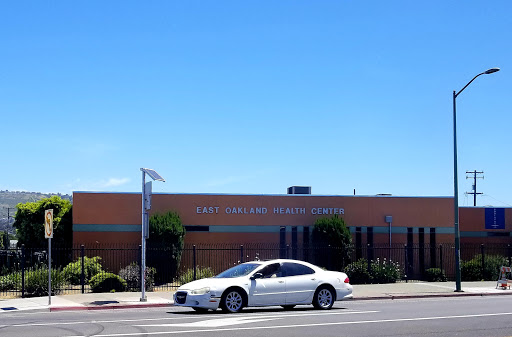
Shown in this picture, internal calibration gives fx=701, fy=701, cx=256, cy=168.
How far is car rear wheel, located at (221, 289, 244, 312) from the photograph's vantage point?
1762cm

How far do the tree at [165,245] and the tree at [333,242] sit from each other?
690 cm

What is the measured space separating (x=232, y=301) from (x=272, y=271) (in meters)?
1.46

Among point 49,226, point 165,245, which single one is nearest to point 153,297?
point 49,226

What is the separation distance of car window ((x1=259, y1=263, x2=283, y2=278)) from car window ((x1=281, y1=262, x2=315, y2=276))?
0.14m

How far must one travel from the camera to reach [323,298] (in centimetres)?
1906

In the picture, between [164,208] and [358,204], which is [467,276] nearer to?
[358,204]

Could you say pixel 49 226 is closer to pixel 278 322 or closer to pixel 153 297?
pixel 153 297

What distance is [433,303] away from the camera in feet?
72.3

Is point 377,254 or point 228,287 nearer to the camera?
point 228,287

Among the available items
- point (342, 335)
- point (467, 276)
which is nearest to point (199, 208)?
point (467, 276)

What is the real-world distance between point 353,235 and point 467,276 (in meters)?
6.72

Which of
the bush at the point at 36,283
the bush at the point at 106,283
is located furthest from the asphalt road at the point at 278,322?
the bush at the point at 106,283

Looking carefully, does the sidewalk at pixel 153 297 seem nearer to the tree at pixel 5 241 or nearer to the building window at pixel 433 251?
the building window at pixel 433 251

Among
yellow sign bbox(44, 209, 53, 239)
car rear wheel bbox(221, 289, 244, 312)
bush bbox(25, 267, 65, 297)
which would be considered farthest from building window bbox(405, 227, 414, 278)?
yellow sign bbox(44, 209, 53, 239)
